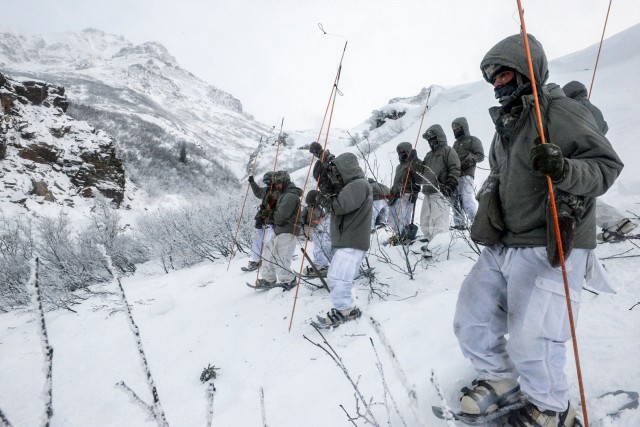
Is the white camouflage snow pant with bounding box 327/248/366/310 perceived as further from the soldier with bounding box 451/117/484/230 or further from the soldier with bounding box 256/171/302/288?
the soldier with bounding box 451/117/484/230

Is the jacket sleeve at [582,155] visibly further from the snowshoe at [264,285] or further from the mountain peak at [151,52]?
the mountain peak at [151,52]

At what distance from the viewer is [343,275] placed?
130 inches

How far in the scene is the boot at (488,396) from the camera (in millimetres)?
1457

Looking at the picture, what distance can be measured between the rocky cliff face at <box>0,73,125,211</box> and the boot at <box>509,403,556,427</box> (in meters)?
15.4

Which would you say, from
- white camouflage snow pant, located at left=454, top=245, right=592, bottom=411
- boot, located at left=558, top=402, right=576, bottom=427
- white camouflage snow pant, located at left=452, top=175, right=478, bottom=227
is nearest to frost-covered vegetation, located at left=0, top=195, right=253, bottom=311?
white camouflage snow pant, located at left=452, top=175, right=478, bottom=227

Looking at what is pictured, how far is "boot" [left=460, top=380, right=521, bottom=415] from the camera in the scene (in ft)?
4.78

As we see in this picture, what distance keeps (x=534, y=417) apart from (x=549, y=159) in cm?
109

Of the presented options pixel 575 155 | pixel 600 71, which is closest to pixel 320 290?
pixel 575 155

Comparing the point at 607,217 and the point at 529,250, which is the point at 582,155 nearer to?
the point at 529,250

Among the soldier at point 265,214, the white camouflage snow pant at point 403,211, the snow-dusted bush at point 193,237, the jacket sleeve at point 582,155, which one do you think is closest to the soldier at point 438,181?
the white camouflage snow pant at point 403,211

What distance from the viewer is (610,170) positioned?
1250 mm

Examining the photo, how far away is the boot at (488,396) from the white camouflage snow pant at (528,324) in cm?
4

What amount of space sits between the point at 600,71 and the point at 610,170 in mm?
13999

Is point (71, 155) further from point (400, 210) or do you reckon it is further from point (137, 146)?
point (400, 210)
